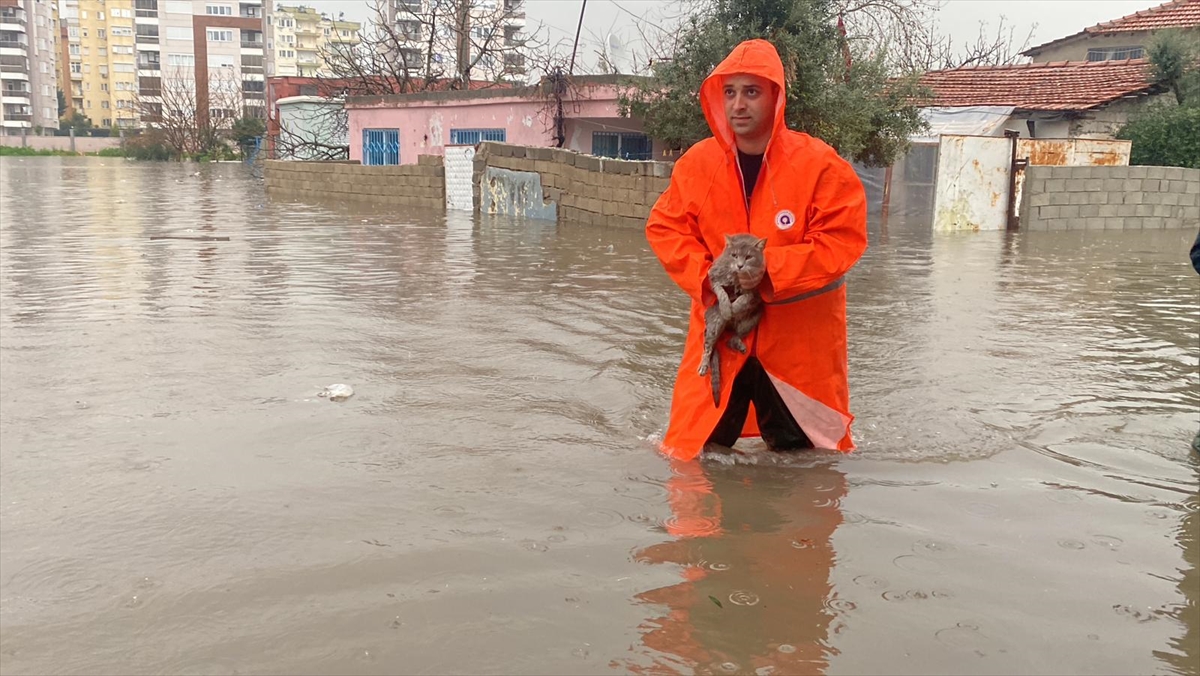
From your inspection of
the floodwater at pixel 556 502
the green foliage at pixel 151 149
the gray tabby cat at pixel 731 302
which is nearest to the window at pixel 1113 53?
the floodwater at pixel 556 502

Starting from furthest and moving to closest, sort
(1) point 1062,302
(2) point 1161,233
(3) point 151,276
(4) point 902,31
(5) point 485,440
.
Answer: (4) point 902,31, (2) point 1161,233, (3) point 151,276, (1) point 1062,302, (5) point 485,440

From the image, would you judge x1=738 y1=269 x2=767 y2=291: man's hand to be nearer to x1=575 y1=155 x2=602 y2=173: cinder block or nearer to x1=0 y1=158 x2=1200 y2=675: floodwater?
x1=0 y1=158 x2=1200 y2=675: floodwater

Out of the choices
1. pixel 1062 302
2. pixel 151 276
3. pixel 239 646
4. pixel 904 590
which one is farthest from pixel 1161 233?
pixel 239 646

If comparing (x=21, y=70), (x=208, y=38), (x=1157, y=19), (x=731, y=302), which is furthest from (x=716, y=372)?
(x=21, y=70)

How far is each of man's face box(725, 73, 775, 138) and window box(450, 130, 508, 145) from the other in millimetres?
19604

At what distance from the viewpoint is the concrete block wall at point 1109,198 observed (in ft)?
52.9

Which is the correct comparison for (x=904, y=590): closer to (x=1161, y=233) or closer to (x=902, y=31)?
(x=1161, y=233)

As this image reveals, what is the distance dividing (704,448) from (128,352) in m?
3.85

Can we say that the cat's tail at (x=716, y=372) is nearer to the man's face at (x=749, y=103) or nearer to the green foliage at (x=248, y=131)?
the man's face at (x=749, y=103)

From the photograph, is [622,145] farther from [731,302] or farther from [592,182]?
[731,302]

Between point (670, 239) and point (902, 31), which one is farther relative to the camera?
point (902, 31)

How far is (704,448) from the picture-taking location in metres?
4.14

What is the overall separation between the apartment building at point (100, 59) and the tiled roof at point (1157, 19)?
86624mm

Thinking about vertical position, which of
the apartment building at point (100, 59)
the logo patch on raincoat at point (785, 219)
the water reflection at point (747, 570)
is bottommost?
the water reflection at point (747, 570)
